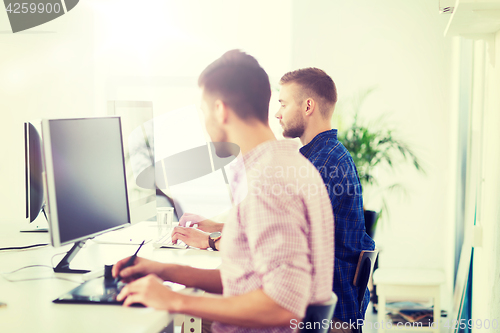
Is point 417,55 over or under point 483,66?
over

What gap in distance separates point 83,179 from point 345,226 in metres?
0.94

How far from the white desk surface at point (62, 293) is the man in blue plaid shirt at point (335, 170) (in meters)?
0.47

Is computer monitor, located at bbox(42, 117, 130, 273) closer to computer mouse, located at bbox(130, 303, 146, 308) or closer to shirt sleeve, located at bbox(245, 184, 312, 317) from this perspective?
computer mouse, located at bbox(130, 303, 146, 308)

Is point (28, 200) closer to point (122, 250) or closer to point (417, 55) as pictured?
point (122, 250)

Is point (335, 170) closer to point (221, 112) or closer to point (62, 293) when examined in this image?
point (221, 112)

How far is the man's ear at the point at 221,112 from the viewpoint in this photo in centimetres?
104


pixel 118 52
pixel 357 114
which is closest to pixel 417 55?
pixel 357 114

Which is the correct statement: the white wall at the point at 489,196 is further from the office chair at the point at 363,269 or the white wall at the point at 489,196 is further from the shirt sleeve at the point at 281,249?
the shirt sleeve at the point at 281,249

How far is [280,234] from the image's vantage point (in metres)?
0.83

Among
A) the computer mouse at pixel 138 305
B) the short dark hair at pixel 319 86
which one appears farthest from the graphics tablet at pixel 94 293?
the short dark hair at pixel 319 86

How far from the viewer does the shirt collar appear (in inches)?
71.7

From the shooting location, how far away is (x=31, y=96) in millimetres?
2963

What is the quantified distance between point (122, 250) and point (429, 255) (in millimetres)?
2536

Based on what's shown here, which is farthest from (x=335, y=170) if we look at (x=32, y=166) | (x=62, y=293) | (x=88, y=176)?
(x=32, y=166)
